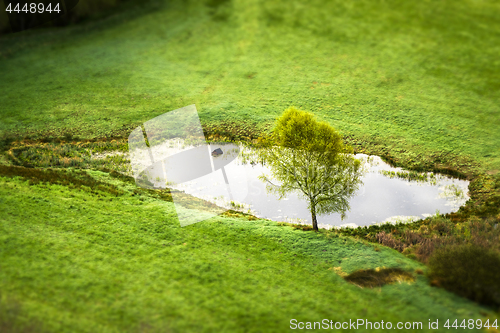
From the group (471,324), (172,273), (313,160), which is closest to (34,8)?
(313,160)

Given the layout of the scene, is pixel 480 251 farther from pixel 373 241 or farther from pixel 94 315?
pixel 94 315

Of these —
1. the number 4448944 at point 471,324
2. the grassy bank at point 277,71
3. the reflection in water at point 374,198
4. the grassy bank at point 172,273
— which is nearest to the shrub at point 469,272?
the grassy bank at point 172,273

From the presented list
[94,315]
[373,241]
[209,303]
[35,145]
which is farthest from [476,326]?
[35,145]

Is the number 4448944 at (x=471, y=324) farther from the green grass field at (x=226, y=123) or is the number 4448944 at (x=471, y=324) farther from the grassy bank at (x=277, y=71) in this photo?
the grassy bank at (x=277, y=71)

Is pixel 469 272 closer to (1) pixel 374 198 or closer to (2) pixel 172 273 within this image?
(1) pixel 374 198

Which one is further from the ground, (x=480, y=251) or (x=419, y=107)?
(x=419, y=107)

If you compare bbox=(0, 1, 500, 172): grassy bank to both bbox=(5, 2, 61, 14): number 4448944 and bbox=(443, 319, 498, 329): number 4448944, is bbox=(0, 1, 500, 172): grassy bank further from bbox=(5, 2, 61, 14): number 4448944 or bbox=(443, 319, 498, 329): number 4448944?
bbox=(443, 319, 498, 329): number 4448944

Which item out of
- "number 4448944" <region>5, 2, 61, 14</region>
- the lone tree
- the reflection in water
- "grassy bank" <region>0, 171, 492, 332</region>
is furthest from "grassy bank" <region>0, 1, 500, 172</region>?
"grassy bank" <region>0, 171, 492, 332</region>
